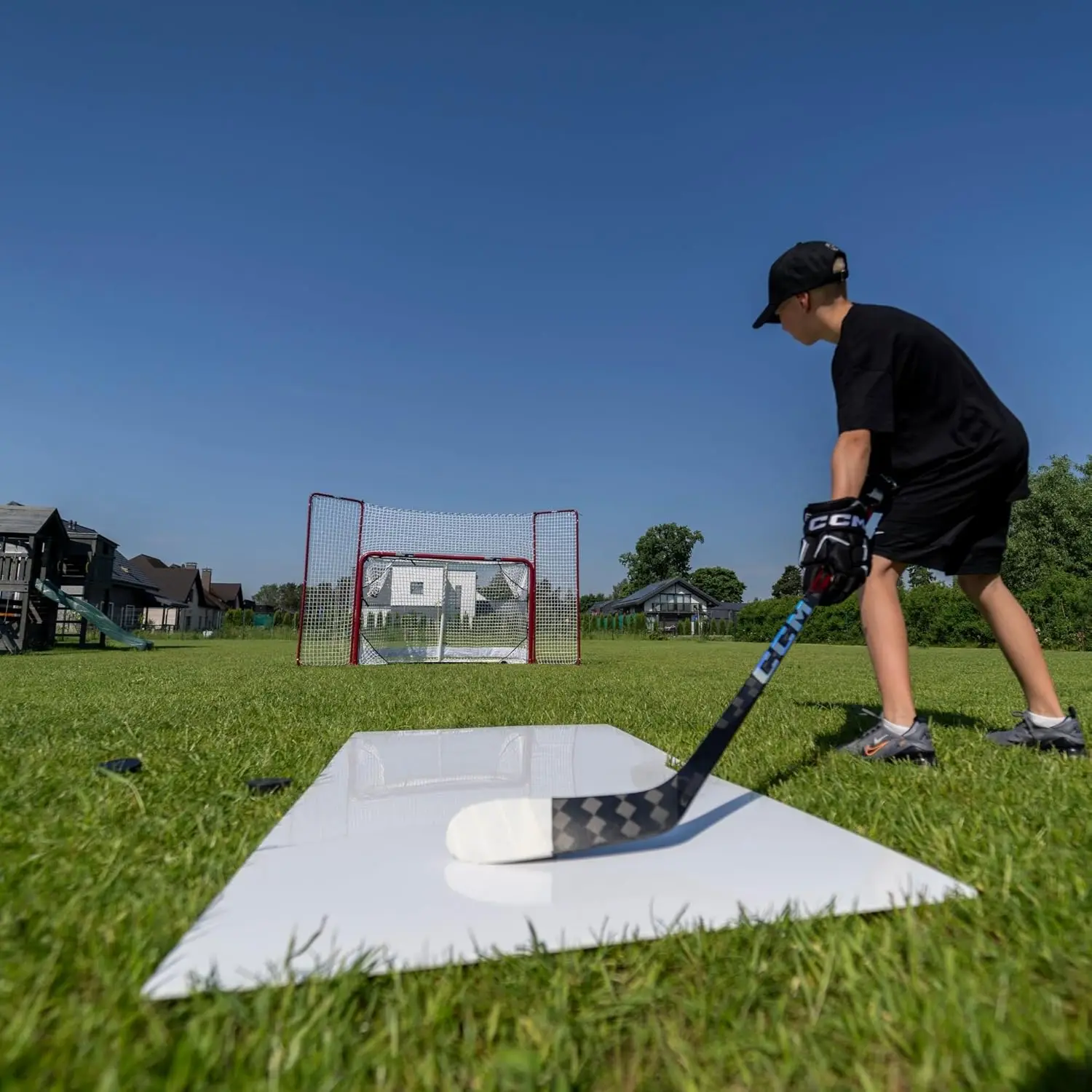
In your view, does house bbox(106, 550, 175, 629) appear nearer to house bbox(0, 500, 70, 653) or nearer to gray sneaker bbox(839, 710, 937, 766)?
house bbox(0, 500, 70, 653)

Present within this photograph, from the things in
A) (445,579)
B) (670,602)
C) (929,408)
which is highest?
(670,602)

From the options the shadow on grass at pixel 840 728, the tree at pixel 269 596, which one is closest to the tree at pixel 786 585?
the tree at pixel 269 596

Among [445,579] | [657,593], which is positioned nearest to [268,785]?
[445,579]

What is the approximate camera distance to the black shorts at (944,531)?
8.19 ft

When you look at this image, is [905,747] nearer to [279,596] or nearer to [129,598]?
[129,598]

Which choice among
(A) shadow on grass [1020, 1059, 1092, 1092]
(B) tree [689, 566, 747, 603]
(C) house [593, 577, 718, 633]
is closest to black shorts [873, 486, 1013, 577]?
(A) shadow on grass [1020, 1059, 1092, 1092]

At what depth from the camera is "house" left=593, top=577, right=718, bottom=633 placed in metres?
72.8

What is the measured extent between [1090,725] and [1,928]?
13.4 ft

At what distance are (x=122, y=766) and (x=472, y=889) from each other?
1487mm

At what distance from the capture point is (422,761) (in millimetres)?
2510

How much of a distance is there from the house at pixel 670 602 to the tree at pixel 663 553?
8518mm

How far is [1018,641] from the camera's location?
2578mm

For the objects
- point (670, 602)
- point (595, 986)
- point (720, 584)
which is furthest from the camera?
point (720, 584)

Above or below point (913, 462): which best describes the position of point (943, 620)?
above
